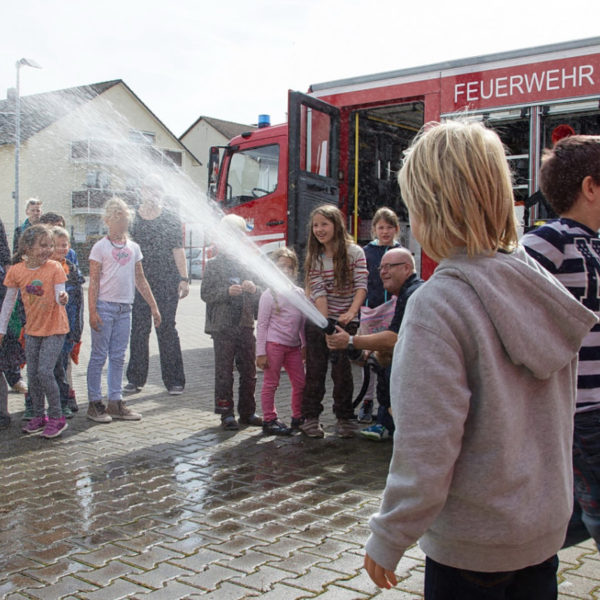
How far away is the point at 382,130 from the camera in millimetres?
10414

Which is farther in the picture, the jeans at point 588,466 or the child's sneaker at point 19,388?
the child's sneaker at point 19,388

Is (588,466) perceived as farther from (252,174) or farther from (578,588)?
(252,174)

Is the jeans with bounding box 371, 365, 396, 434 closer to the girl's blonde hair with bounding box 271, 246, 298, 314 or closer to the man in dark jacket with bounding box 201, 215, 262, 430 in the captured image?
the girl's blonde hair with bounding box 271, 246, 298, 314

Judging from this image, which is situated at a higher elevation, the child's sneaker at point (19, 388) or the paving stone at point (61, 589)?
the child's sneaker at point (19, 388)

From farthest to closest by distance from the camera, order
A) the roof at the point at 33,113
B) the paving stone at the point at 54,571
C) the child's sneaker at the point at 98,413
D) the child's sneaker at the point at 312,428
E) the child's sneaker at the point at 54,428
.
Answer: the roof at the point at 33,113, the child's sneaker at the point at 98,413, the child's sneaker at the point at 312,428, the child's sneaker at the point at 54,428, the paving stone at the point at 54,571

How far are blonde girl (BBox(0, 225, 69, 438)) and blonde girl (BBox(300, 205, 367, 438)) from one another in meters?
2.03

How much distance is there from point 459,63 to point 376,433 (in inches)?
187

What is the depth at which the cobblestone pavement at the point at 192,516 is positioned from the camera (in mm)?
3174

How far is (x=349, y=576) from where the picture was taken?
3.24 meters

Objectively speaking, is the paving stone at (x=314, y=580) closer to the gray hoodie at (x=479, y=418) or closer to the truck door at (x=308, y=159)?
the gray hoodie at (x=479, y=418)

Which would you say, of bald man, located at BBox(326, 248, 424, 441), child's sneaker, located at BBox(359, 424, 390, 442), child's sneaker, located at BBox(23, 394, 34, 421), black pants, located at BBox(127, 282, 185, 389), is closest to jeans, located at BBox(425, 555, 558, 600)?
bald man, located at BBox(326, 248, 424, 441)

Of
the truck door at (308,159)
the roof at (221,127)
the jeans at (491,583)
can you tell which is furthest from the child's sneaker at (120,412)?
the roof at (221,127)

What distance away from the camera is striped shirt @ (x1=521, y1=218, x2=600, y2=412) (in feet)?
7.98

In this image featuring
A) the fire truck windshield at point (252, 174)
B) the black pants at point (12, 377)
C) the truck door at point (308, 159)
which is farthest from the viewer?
the fire truck windshield at point (252, 174)
